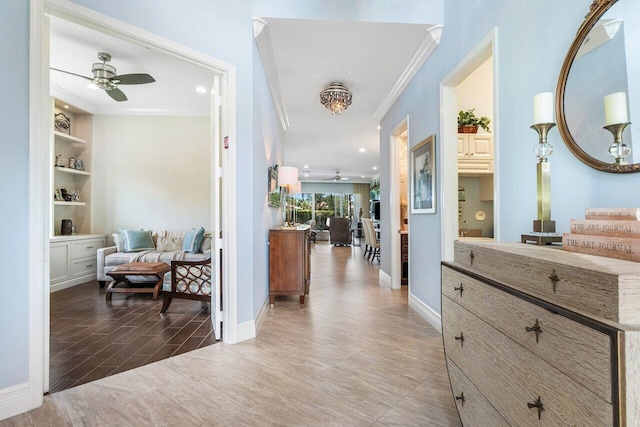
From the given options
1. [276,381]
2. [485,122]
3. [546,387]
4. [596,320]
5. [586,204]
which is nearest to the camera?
[596,320]

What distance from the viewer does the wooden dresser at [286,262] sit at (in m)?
3.38

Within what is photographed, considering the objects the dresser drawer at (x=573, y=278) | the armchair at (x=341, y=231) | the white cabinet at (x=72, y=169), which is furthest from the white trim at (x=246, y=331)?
the armchair at (x=341, y=231)

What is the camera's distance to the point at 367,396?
1723 millimetres

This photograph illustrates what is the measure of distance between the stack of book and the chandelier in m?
3.24

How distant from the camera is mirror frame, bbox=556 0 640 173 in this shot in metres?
1.17

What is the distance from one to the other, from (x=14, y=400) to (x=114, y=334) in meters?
1.11

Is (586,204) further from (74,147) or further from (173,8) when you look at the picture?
(74,147)

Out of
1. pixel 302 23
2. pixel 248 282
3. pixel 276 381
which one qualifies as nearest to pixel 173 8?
pixel 302 23

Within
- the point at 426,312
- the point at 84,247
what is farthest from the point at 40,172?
the point at 84,247

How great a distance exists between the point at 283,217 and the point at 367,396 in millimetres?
4080

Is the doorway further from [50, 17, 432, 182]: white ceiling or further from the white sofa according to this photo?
the white sofa

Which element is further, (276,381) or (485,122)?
(485,122)

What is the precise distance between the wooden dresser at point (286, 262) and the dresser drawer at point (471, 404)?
2.11 meters

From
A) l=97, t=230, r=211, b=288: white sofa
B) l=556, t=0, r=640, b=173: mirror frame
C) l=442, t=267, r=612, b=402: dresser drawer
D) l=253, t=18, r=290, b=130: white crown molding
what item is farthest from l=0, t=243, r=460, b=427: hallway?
l=253, t=18, r=290, b=130: white crown molding
